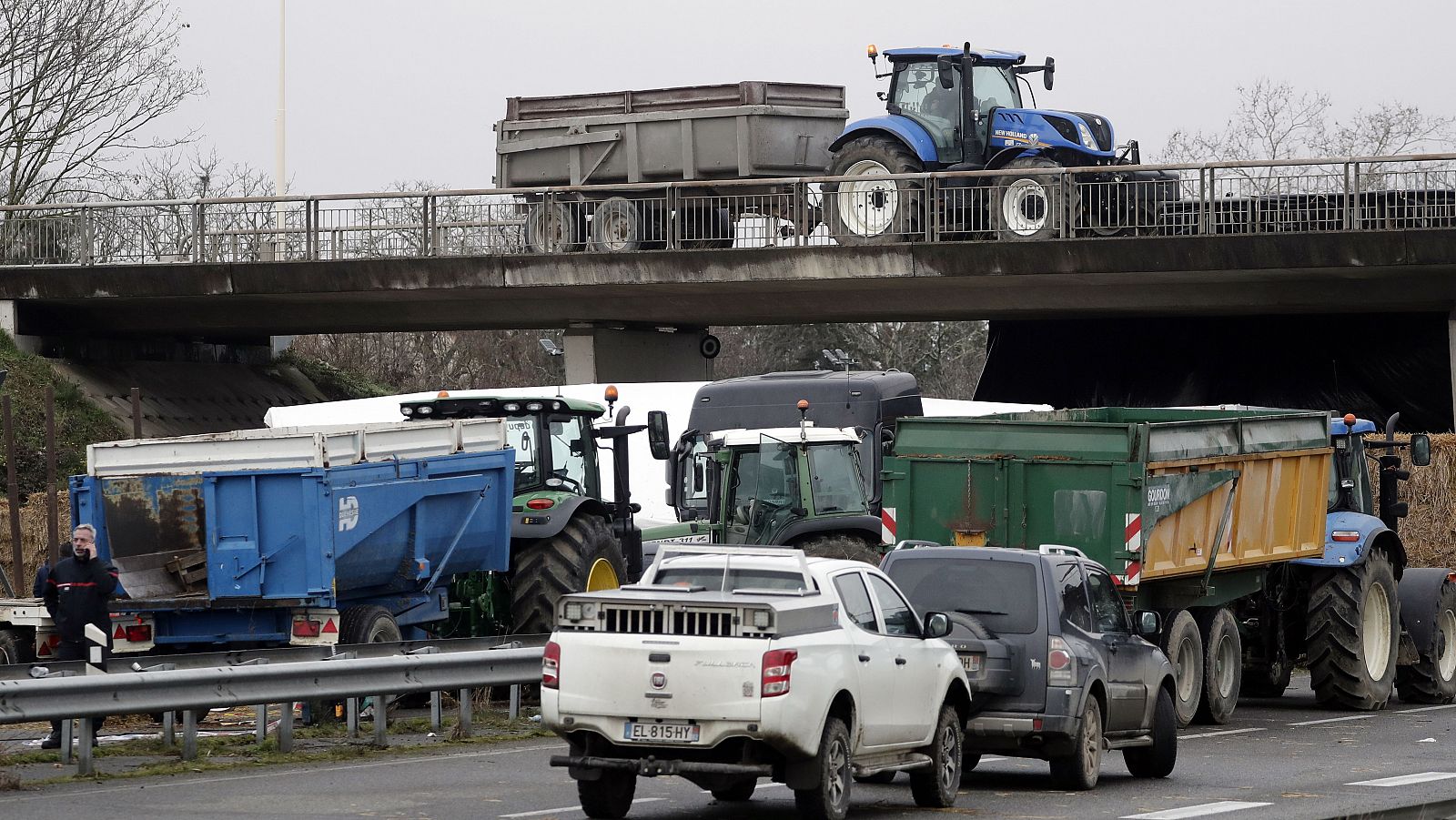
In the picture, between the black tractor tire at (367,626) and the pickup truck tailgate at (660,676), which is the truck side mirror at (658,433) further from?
the pickup truck tailgate at (660,676)

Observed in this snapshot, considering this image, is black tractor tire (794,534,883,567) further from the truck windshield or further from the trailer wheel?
the trailer wheel

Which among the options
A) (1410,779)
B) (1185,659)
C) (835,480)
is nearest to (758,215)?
(835,480)

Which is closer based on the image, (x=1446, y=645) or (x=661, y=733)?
(x=661, y=733)

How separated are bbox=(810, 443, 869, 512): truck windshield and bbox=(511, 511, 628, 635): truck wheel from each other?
2540 mm

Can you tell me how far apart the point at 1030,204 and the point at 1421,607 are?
12.0 metres

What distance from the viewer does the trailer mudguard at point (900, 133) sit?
30500 mm

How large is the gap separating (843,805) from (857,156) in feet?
71.9

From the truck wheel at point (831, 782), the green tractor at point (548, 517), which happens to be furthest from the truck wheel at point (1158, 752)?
the green tractor at point (548, 517)

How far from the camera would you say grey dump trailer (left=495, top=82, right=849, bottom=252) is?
32094 mm

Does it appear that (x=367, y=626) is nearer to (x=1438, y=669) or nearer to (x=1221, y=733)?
(x=1221, y=733)

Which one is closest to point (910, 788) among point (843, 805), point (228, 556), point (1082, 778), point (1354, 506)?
point (1082, 778)

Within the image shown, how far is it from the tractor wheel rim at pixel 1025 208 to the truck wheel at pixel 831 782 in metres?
21.1

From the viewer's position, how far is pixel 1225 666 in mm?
17203

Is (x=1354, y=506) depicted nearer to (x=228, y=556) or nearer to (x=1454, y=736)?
(x=1454, y=736)
